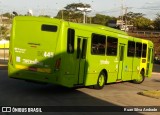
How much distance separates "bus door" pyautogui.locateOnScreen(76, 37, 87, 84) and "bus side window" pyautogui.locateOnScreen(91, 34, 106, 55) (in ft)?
2.81

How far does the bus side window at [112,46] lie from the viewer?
1958 centimetres

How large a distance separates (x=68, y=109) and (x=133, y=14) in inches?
5280

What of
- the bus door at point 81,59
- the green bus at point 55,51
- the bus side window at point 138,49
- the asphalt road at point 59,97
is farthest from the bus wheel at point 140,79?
the bus door at point 81,59

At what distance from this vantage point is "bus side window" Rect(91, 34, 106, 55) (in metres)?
17.8

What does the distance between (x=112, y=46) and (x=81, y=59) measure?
3790 mm

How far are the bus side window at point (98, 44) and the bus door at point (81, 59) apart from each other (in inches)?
33.8

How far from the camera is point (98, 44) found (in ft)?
60.0

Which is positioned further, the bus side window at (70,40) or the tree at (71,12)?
the tree at (71,12)

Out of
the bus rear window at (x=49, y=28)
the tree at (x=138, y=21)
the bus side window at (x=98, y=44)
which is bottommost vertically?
the bus side window at (x=98, y=44)

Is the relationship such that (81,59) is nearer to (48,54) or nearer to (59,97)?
(48,54)

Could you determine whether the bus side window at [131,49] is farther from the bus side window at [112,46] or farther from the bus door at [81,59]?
the bus door at [81,59]

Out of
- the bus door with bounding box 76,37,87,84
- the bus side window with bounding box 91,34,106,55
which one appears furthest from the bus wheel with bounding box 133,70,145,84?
the bus door with bounding box 76,37,87,84

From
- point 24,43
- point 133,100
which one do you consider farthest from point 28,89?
point 133,100

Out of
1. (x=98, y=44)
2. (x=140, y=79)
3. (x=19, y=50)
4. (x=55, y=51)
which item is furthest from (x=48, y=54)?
(x=140, y=79)
